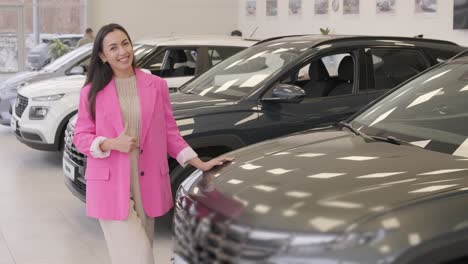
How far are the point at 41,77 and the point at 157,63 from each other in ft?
6.64

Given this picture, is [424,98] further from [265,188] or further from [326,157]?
[265,188]

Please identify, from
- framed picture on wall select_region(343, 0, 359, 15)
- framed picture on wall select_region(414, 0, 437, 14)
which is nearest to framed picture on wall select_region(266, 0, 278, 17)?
framed picture on wall select_region(343, 0, 359, 15)

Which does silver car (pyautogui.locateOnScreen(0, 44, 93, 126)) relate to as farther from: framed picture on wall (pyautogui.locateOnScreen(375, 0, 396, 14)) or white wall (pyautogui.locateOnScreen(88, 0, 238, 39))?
white wall (pyautogui.locateOnScreen(88, 0, 238, 39))

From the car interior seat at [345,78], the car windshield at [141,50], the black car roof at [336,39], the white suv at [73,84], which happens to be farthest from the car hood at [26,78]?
the car interior seat at [345,78]

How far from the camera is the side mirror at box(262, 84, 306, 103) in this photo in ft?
16.7

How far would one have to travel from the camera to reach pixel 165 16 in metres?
18.0

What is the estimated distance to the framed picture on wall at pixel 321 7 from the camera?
48.0ft

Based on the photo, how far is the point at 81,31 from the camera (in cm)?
1781

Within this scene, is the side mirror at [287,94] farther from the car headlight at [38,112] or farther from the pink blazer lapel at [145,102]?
the car headlight at [38,112]

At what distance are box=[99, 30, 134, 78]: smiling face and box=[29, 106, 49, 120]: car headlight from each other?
14.7 ft

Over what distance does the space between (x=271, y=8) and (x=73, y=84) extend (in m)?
9.73

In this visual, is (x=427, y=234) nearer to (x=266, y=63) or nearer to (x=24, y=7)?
(x=266, y=63)

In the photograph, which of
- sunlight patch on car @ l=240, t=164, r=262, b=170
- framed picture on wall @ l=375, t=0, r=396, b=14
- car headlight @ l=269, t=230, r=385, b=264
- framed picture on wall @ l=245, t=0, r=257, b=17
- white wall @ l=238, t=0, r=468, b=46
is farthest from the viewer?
framed picture on wall @ l=245, t=0, r=257, b=17

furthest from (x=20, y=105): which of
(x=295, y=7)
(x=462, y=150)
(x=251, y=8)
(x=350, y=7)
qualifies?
(x=251, y=8)
